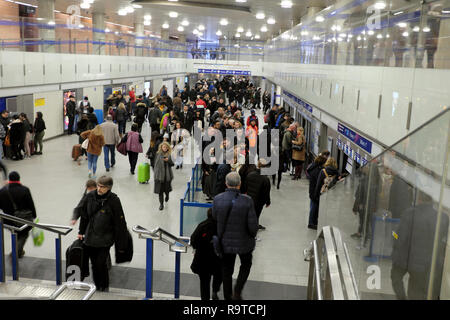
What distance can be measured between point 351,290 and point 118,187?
9160mm

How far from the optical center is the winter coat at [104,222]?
215 inches

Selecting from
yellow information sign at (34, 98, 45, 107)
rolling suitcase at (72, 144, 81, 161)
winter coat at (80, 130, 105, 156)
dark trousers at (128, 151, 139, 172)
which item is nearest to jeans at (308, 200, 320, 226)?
dark trousers at (128, 151, 139, 172)

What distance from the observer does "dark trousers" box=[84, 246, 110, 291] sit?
18.4 feet

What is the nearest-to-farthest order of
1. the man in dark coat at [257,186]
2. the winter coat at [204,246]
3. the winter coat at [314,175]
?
the winter coat at [204,246] → the man in dark coat at [257,186] → the winter coat at [314,175]

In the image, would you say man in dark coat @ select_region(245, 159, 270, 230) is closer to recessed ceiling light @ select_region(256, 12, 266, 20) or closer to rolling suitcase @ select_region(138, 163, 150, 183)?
rolling suitcase @ select_region(138, 163, 150, 183)

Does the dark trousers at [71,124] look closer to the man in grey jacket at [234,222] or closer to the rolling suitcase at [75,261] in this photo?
the rolling suitcase at [75,261]

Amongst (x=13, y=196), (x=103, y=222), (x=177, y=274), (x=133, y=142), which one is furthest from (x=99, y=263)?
(x=133, y=142)

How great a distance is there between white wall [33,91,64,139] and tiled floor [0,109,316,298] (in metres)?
2.68

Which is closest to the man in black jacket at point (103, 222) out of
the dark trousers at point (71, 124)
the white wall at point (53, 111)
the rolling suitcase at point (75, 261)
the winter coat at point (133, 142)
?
the rolling suitcase at point (75, 261)

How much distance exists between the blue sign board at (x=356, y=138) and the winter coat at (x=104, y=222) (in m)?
4.19

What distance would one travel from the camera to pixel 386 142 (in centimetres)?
677

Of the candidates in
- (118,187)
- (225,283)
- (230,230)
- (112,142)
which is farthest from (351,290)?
(112,142)

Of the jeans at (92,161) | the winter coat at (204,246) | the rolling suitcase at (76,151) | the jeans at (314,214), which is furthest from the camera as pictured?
the rolling suitcase at (76,151)

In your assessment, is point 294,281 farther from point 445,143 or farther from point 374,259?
point 445,143
